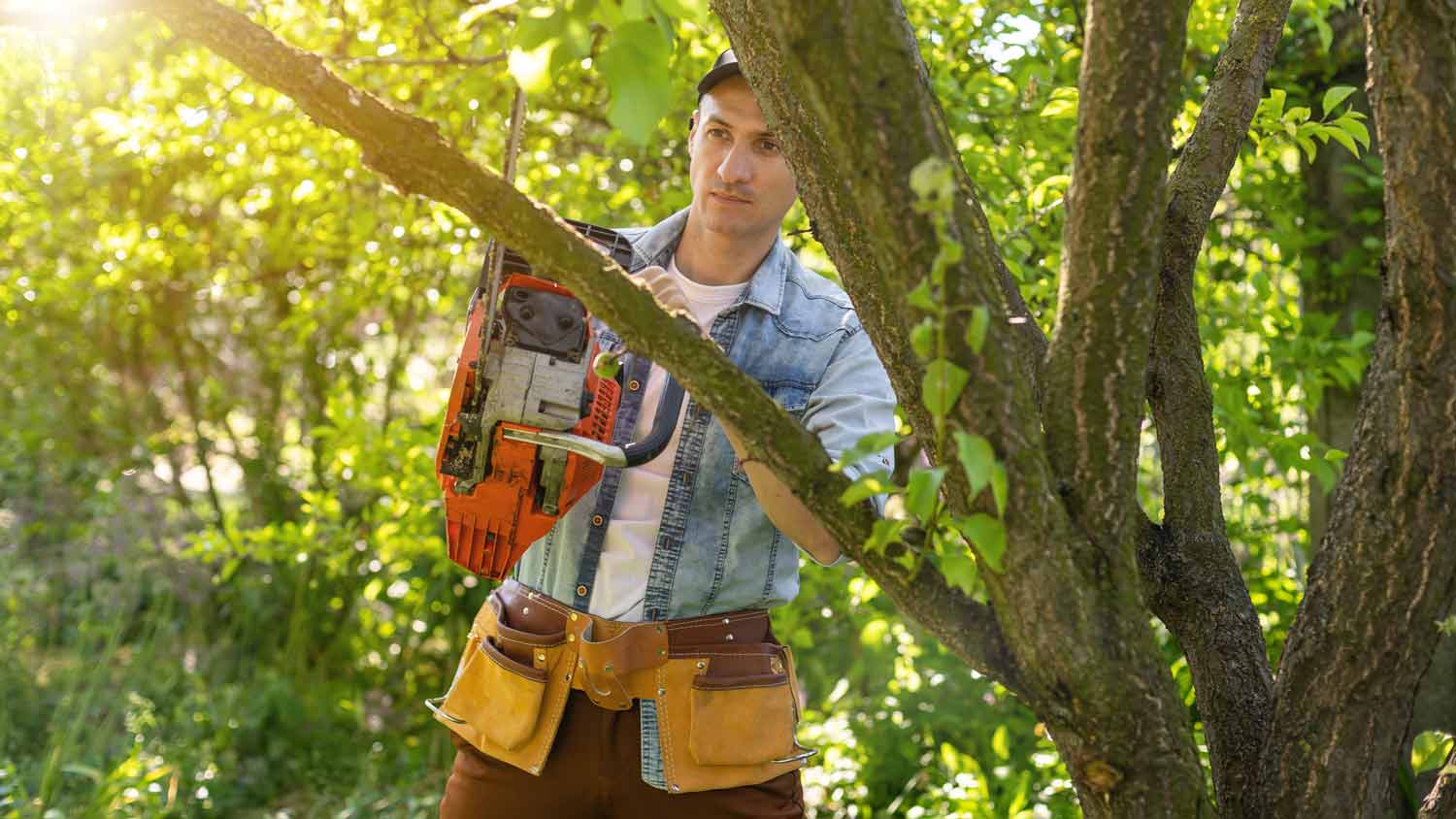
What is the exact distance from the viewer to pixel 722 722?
198cm

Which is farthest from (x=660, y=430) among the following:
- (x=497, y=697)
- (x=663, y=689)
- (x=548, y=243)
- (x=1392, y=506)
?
(x=1392, y=506)

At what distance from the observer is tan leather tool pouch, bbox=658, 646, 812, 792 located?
1969 mm

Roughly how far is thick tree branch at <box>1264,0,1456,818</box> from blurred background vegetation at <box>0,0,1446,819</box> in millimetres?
580

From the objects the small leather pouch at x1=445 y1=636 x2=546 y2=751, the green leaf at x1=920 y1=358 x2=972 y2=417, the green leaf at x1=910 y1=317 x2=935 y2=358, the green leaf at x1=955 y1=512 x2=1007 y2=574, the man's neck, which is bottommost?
the small leather pouch at x1=445 y1=636 x2=546 y2=751

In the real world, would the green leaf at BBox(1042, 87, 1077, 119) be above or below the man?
above

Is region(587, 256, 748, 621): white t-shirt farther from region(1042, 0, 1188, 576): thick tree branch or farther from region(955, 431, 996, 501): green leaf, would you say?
region(955, 431, 996, 501): green leaf

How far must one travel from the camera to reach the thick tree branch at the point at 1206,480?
1.47 m

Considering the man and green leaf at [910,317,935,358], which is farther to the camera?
the man

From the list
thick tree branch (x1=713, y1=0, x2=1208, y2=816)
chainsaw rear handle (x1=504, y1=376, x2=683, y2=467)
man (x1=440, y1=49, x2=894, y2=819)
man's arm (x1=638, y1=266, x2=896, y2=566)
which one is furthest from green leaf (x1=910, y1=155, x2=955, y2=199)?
man (x1=440, y1=49, x2=894, y2=819)

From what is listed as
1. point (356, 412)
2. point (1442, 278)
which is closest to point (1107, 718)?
point (1442, 278)

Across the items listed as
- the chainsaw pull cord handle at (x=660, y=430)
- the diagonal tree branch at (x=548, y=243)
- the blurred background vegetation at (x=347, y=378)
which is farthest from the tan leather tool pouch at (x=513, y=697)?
the blurred background vegetation at (x=347, y=378)

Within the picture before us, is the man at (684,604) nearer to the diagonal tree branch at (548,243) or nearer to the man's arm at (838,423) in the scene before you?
the man's arm at (838,423)

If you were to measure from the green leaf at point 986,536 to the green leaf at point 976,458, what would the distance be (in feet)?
0.25

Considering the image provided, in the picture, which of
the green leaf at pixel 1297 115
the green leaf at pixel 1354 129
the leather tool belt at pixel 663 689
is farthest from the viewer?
the leather tool belt at pixel 663 689
